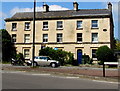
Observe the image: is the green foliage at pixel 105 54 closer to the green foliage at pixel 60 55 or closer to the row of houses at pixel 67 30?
the row of houses at pixel 67 30

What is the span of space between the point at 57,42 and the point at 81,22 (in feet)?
18.9

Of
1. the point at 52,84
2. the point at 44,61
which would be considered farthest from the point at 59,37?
the point at 52,84

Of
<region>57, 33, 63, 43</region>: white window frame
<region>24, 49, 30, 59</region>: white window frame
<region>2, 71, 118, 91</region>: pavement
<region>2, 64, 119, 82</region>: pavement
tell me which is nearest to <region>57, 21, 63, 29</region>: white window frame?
<region>57, 33, 63, 43</region>: white window frame

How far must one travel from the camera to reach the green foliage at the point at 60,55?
1615 inches

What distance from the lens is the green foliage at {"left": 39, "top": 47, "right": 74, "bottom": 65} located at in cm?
4103

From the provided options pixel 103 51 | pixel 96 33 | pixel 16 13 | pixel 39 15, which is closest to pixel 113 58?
pixel 103 51

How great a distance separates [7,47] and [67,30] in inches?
467

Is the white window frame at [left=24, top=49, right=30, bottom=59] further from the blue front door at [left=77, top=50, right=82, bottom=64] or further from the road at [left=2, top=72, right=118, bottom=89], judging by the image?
the road at [left=2, top=72, right=118, bottom=89]

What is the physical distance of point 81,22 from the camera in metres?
46.0

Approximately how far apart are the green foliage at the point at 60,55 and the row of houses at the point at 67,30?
2.71 meters

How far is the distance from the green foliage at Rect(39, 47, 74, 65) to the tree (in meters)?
8.12

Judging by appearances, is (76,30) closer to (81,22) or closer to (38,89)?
(81,22)

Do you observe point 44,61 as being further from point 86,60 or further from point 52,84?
point 52,84

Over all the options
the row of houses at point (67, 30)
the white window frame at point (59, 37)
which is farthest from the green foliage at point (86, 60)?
the white window frame at point (59, 37)
